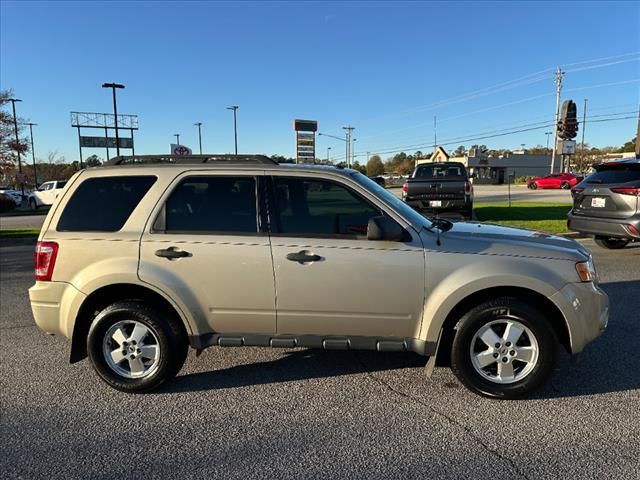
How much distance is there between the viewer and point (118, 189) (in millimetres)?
3818

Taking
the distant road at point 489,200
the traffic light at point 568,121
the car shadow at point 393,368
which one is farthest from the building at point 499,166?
the car shadow at point 393,368

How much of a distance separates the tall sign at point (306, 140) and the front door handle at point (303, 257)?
28107 mm

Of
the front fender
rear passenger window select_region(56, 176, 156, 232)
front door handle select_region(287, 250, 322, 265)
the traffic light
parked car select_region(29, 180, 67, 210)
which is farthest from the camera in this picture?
parked car select_region(29, 180, 67, 210)

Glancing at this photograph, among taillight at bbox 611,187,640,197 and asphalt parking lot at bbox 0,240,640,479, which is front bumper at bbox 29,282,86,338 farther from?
taillight at bbox 611,187,640,197

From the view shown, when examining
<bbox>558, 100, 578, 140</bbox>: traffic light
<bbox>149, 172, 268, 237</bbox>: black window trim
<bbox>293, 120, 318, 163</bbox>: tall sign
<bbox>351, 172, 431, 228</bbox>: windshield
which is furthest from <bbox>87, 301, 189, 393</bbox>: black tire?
<bbox>293, 120, 318, 163</bbox>: tall sign

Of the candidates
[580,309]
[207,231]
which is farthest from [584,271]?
[207,231]

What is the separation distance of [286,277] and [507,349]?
1742mm

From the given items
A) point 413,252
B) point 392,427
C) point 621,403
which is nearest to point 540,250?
point 413,252

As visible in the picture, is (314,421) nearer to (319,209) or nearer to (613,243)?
(319,209)

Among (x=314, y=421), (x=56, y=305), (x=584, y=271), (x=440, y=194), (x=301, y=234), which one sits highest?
(x=440, y=194)

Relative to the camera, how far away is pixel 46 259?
3.75 metres

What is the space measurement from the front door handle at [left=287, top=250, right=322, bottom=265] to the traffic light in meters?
18.6

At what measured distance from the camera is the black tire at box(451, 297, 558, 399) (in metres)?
3.41

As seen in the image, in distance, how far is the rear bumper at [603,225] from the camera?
8058 mm
